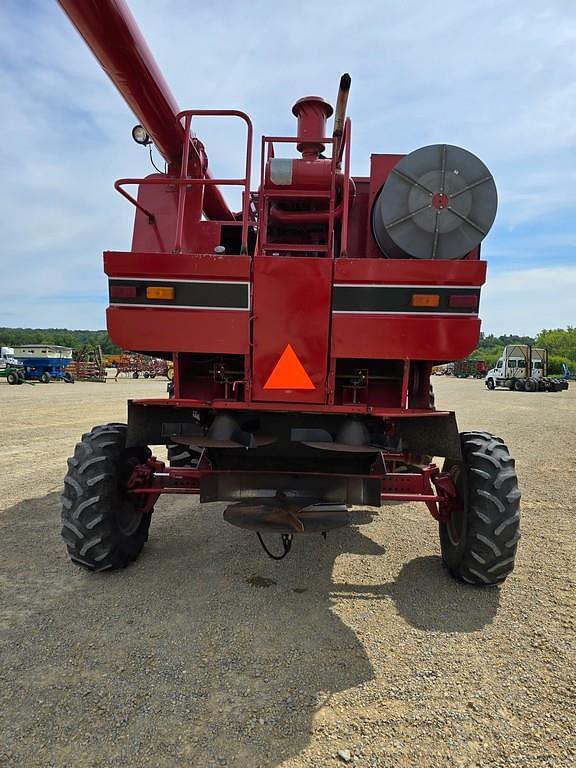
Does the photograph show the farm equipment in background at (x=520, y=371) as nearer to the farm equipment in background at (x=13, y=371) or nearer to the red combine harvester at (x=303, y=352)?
the farm equipment in background at (x=13, y=371)

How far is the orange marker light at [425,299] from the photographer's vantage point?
3.24 m

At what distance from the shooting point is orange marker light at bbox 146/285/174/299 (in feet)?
10.9

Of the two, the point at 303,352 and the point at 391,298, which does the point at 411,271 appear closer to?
the point at 391,298

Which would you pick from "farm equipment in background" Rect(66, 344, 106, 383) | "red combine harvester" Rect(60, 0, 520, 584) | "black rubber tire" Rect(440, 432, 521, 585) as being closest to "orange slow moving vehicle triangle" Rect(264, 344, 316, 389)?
"red combine harvester" Rect(60, 0, 520, 584)

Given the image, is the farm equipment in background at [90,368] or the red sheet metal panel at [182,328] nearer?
the red sheet metal panel at [182,328]

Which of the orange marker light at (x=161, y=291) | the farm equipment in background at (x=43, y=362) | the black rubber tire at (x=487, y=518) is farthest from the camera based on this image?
the farm equipment in background at (x=43, y=362)

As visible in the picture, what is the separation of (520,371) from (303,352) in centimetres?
3624

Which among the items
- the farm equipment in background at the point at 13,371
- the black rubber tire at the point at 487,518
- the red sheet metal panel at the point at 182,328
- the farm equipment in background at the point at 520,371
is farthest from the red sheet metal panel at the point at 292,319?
the farm equipment in background at the point at 520,371

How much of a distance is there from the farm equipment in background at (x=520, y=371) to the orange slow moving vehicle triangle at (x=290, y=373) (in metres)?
34.5

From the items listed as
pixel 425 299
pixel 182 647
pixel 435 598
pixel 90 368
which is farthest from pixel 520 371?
pixel 182 647

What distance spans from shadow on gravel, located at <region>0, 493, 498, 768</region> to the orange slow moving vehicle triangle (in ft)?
4.93

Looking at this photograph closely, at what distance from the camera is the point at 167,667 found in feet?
8.73

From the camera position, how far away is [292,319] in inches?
130

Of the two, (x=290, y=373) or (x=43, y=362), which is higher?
(x=290, y=373)
